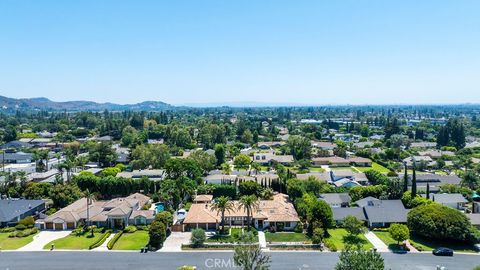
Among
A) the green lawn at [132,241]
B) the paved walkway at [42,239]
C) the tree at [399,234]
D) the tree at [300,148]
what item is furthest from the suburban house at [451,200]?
the paved walkway at [42,239]

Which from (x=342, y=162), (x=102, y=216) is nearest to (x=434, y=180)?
(x=342, y=162)

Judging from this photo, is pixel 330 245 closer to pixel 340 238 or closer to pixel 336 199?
pixel 340 238

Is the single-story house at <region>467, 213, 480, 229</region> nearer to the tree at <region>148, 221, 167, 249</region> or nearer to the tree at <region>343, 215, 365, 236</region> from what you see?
the tree at <region>343, 215, 365, 236</region>

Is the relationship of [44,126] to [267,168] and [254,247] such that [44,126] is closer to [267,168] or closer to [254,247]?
[267,168]

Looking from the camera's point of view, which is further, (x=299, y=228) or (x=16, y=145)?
(x=16, y=145)

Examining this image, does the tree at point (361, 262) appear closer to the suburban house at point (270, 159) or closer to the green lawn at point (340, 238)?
the green lawn at point (340, 238)

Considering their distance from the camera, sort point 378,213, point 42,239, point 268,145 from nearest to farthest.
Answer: point 42,239, point 378,213, point 268,145

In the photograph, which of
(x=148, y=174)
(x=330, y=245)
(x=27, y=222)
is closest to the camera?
(x=330, y=245)
